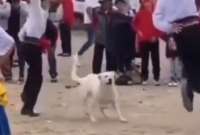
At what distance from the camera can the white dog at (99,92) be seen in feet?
40.0

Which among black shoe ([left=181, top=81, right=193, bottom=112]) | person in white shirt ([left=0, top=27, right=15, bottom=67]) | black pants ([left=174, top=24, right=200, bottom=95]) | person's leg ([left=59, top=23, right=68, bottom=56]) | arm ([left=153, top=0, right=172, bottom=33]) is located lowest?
person's leg ([left=59, top=23, right=68, bottom=56])

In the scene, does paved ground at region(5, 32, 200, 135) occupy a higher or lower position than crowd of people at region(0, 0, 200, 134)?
lower

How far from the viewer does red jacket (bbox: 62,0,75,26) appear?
19625 mm

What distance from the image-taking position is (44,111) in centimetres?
1323

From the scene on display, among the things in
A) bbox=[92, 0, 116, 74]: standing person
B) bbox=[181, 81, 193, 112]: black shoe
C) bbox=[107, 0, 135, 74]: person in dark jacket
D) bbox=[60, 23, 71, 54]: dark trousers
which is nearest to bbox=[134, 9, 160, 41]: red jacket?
bbox=[107, 0, 135, 74]: person in dark jacket

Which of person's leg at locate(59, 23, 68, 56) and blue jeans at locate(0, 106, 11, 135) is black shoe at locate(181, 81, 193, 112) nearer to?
blue jeans at locate(0, 106, 11, 135)

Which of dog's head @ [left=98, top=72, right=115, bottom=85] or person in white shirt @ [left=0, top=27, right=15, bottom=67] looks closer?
person in white shirt @ [left=0, top=27, right=15, bottom=67]

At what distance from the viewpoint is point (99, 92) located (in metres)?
12.2

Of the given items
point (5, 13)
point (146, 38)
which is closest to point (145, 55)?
point (146, 38)

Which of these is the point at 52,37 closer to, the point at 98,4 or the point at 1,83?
the point at 98,4

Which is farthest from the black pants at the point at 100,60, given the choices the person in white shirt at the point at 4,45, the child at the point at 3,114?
the person in white shirt at the point at 4,45

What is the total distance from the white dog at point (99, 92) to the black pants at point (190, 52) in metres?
2.07

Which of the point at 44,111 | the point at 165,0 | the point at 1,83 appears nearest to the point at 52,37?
the point at 44,111

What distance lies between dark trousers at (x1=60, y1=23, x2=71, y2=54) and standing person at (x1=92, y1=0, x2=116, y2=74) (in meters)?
4.18
